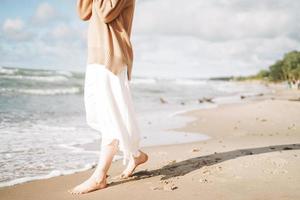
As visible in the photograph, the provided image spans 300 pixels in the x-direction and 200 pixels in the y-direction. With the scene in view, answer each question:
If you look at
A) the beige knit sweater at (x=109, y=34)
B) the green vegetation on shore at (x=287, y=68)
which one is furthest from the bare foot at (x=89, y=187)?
the green vegetation on shore at (x=287, y=68)

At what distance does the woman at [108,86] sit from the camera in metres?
3.75

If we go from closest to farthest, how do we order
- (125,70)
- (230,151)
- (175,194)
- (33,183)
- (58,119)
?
(175,194), (125,70), (33,183), (230,151), (58,119)

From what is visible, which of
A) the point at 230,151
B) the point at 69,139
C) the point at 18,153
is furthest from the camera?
the point at 69,139

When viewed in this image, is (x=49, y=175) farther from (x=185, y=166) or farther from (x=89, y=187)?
(x=185, y=166)

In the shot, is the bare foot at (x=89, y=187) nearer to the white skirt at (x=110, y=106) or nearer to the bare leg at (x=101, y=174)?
the bare leg at (x=101, y=174)

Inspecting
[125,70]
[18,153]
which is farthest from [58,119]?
[125,70]

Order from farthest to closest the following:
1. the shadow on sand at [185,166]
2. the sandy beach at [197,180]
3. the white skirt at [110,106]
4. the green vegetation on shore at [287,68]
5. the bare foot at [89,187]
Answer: the green vegetation on shore at [287,68] → the shadow on sand at [185,166] → the white skirt at [110,106] → the bare foot at [89,187] → the sandy beach at [197,180]

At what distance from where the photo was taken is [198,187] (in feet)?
11.7

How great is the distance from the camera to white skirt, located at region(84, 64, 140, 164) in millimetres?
3744

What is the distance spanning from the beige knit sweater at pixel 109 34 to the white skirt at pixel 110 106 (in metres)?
0.08

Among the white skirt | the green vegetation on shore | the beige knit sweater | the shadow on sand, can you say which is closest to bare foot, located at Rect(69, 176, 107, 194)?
the shadow on sand

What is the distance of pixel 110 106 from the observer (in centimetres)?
373

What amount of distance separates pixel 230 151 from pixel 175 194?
2219mm

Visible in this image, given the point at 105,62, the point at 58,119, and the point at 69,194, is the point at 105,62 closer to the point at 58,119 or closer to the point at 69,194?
the point at 69,194
